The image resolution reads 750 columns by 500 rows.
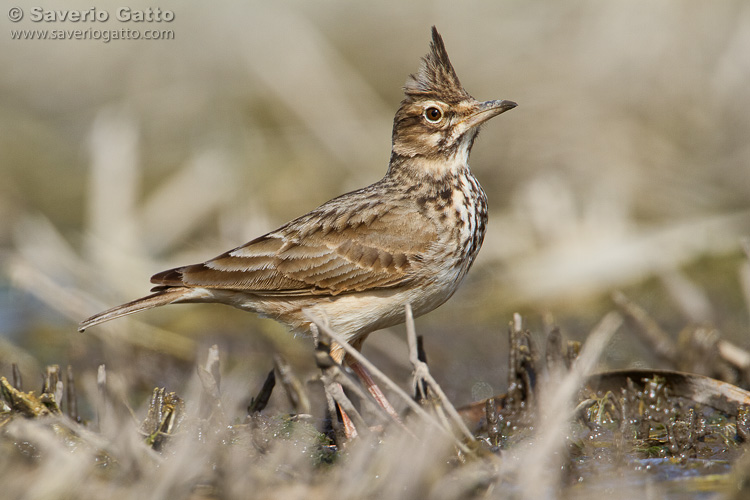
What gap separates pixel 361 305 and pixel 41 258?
4.75m

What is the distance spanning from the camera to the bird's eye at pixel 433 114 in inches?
238

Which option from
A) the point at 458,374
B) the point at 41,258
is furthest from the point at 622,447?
the point at 41,258

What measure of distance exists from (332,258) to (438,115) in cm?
118

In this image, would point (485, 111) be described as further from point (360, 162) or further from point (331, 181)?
point (331, 181)

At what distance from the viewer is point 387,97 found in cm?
1317

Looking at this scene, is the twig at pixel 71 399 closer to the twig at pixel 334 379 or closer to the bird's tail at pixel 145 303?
the bird's tail at pixel 145 303

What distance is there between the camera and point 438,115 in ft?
19.9

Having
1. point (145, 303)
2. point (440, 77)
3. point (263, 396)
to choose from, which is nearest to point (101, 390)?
point (263, 396)

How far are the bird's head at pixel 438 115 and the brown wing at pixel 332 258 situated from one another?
19.0 inches

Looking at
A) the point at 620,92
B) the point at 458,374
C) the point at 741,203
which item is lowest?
the point at 458,374

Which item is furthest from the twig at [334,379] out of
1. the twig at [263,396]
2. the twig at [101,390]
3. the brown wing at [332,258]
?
the brown wing at [332,258]

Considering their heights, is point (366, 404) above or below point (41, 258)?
below

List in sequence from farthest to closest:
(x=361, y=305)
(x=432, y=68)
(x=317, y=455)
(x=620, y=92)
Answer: (x=620, y=92) < (x=432, y=68) < (x=361, y=305) < (x=317, y=455)

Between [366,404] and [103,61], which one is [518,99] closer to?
[103,61]
